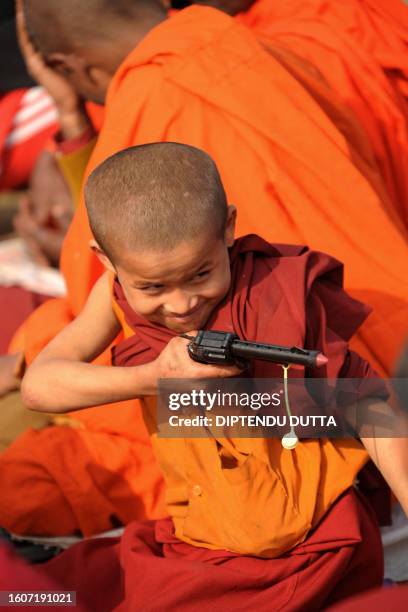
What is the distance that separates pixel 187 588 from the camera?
1.98 m

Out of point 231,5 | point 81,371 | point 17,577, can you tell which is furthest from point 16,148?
point 17,577

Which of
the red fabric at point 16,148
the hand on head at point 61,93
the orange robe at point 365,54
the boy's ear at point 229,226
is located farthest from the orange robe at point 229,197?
the red fabric at point 16,148

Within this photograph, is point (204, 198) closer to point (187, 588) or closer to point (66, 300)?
point (187, 588)

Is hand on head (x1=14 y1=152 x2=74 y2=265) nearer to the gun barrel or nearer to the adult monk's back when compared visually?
the adult monk's back

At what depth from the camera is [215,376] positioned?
180cm

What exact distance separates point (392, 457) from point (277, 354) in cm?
37

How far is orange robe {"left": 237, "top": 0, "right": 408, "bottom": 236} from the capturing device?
3.08m

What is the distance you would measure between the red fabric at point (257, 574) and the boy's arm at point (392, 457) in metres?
0.15

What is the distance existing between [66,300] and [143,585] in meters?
1.08

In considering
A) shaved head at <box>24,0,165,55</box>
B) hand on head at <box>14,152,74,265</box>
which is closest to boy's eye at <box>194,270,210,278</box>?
shaved head at <box>24,0,165,55</box>

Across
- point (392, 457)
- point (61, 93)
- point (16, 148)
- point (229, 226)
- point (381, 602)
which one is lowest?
point (16, 148)

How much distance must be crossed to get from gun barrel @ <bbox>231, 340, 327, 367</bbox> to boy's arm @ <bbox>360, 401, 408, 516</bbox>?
0.29 meters

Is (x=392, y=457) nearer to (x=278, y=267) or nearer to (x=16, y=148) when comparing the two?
(x=278, y=267)

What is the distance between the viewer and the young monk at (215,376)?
1.85 metres
